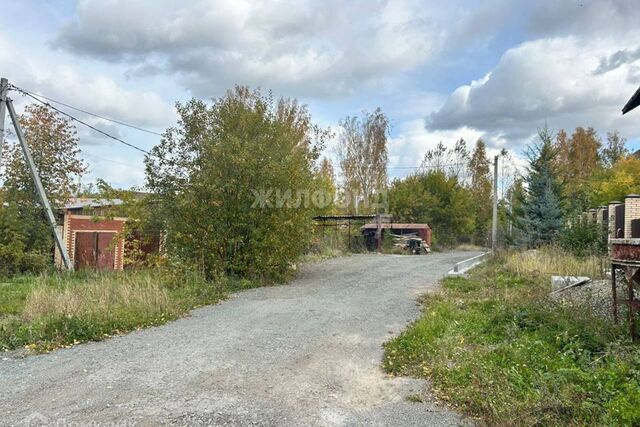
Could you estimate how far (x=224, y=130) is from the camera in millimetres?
13172

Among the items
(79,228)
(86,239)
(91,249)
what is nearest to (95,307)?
(91,249)

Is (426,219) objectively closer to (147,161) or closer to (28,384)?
(147,161)

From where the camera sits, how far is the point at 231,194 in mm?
12352

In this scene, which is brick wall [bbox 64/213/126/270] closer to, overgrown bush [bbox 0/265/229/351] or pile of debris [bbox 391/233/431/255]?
overgrown bush [bbox 0/265/229/351]

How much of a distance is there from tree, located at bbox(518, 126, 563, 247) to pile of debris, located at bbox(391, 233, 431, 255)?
8919mm

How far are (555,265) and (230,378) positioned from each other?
1096 cm

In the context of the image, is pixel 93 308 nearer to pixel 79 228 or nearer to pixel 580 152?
pixel 79 228

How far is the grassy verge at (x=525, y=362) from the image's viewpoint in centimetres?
388

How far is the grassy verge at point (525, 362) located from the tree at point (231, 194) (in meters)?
5.38

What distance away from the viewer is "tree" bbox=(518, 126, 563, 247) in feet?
62.7

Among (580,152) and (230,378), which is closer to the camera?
(230,378)

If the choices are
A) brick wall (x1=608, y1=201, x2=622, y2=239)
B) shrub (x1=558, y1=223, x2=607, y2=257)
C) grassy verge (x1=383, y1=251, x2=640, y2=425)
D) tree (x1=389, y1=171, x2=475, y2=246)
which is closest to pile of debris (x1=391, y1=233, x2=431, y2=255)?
tree (x1=389, y1=171, x2=475, y2=246)

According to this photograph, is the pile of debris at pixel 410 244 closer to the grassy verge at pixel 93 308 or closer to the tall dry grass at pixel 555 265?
the tall dry grass at pixel 555 265

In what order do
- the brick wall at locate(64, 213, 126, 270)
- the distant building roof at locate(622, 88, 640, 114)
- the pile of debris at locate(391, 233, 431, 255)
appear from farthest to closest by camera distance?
the pile of debris at locate(391, 233, 431, 255) → the brick wall at locate(64, 213, 126, 270) → the distant building roof at locate(622, 88, 640, 114)
